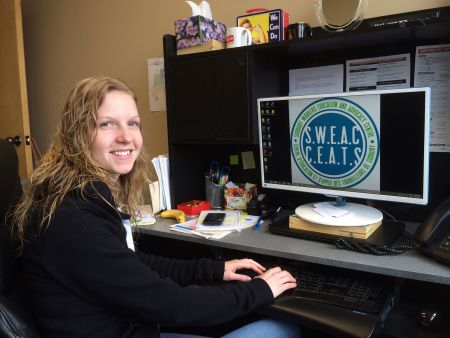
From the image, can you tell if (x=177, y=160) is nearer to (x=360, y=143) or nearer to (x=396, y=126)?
(x=360, y=143)

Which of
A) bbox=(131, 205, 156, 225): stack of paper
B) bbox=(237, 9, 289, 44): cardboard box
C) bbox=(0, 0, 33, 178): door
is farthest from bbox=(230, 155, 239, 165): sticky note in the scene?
bbox=(0, 0, 33, 178): door

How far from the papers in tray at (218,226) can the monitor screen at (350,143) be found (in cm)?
16

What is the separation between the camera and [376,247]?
1141mm

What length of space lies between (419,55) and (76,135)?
3.85 ft

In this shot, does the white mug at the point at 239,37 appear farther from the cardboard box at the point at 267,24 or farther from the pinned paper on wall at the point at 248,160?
the pinned paper on wall at the point at 248,160

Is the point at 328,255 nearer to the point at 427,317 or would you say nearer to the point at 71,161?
the point at 427,317

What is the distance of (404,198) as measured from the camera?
1192 mm

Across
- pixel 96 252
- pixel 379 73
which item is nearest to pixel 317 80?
pixel 379 73

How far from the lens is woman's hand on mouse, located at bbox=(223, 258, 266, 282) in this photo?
116 centimetres

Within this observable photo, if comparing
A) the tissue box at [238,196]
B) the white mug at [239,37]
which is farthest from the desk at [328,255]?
the white mug at [239,37]

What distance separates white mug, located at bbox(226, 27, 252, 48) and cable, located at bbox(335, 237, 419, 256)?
0.81 metres

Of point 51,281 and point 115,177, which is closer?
point 51,281

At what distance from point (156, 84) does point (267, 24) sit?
816 millimetres

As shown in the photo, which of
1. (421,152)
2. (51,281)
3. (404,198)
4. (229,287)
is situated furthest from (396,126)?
(51,281)
